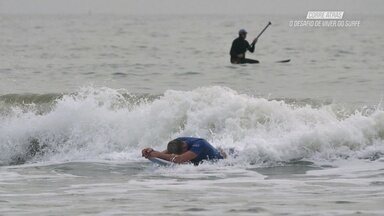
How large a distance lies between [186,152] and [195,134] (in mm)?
3156

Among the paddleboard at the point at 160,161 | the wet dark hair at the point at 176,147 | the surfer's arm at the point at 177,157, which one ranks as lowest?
the paddleboard at the point at 160,161

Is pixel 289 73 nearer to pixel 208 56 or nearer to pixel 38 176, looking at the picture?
pixel 208 56

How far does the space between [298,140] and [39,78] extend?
13.5 meters

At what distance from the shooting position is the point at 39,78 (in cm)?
2645

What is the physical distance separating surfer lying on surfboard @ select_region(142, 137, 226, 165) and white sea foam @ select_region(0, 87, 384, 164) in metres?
1.04

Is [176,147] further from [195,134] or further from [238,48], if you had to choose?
[238,48]

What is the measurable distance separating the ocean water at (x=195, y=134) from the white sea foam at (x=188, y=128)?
25mm

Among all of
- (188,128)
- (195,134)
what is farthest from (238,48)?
(195,134)

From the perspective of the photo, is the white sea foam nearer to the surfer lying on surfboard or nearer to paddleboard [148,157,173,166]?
the surfer lying on surfboard

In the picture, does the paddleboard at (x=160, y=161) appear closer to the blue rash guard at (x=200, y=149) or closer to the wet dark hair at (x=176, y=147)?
the wet dark hair at (x=176, y=147)

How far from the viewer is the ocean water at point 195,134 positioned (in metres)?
10.4

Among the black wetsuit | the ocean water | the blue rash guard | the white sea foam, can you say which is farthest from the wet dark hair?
the black wetsuit

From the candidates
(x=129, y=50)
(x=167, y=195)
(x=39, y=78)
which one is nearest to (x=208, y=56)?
(x=129, y=50)

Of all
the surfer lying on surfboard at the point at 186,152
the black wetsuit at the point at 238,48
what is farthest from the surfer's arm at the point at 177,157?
the black wetsuit at the point at 238,48
